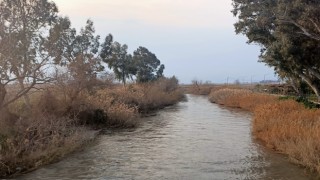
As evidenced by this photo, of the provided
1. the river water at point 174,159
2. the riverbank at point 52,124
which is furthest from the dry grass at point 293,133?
the riverbank at point 52,124

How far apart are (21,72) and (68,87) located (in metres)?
7.49

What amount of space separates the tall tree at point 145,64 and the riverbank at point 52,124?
26.9 metres

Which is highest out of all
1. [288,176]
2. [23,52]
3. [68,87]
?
[23,52]

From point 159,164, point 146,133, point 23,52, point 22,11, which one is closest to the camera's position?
point 159,164

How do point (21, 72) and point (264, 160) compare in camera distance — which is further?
point (21, 72)

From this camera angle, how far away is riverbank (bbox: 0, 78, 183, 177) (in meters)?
15.3

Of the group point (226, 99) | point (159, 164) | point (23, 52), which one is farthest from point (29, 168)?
point (226, 99)

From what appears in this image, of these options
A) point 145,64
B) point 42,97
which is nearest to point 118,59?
point 145,64

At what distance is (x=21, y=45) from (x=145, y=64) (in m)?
46.0

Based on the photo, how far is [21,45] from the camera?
64.1ft

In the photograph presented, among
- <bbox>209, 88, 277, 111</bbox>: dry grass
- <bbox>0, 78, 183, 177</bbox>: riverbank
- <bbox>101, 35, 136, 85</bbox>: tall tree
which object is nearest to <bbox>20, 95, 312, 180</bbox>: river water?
<bbox>0, 78, 183, 177</bbox>: riverbank

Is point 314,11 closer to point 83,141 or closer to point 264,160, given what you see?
point 264,160

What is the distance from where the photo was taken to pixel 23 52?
19375 millimetres

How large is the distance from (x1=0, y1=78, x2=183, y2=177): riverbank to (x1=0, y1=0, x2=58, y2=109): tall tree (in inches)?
48.5
